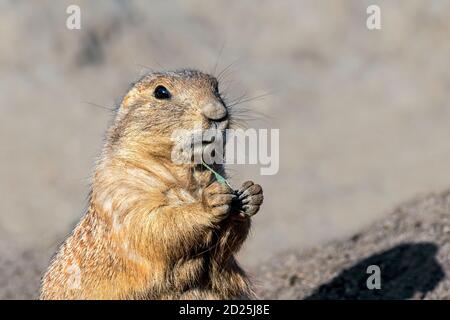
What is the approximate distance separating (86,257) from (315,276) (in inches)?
137

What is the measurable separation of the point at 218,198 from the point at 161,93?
1012 millimetres

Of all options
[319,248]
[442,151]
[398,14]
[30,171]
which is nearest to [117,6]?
[30,171]

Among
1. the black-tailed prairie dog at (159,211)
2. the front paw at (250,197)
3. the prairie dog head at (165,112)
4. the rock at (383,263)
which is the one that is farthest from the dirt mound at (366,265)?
the prairie dog head at (165,112)

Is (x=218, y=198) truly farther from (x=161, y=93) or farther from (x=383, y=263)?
(x=383, y=263)

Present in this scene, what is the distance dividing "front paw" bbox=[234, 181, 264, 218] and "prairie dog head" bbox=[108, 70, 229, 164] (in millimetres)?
414

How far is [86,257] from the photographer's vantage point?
271 inches

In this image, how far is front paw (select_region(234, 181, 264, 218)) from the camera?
631cm

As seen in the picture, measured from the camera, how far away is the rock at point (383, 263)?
8852 mm

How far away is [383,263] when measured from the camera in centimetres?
940

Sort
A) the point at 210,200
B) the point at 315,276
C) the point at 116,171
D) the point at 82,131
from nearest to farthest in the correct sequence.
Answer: the point at 210,200 < the point at 116,171 < the point at 315,276 < the point at 82,131

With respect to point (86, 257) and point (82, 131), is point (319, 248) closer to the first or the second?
point (86, 257)

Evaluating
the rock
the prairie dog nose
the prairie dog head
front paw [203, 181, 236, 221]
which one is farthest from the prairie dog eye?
the rock

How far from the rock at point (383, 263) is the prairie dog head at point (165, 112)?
2.12 m

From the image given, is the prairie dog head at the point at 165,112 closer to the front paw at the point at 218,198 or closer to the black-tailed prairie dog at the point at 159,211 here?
the black-tailed prairie dog at the point at 159,211
